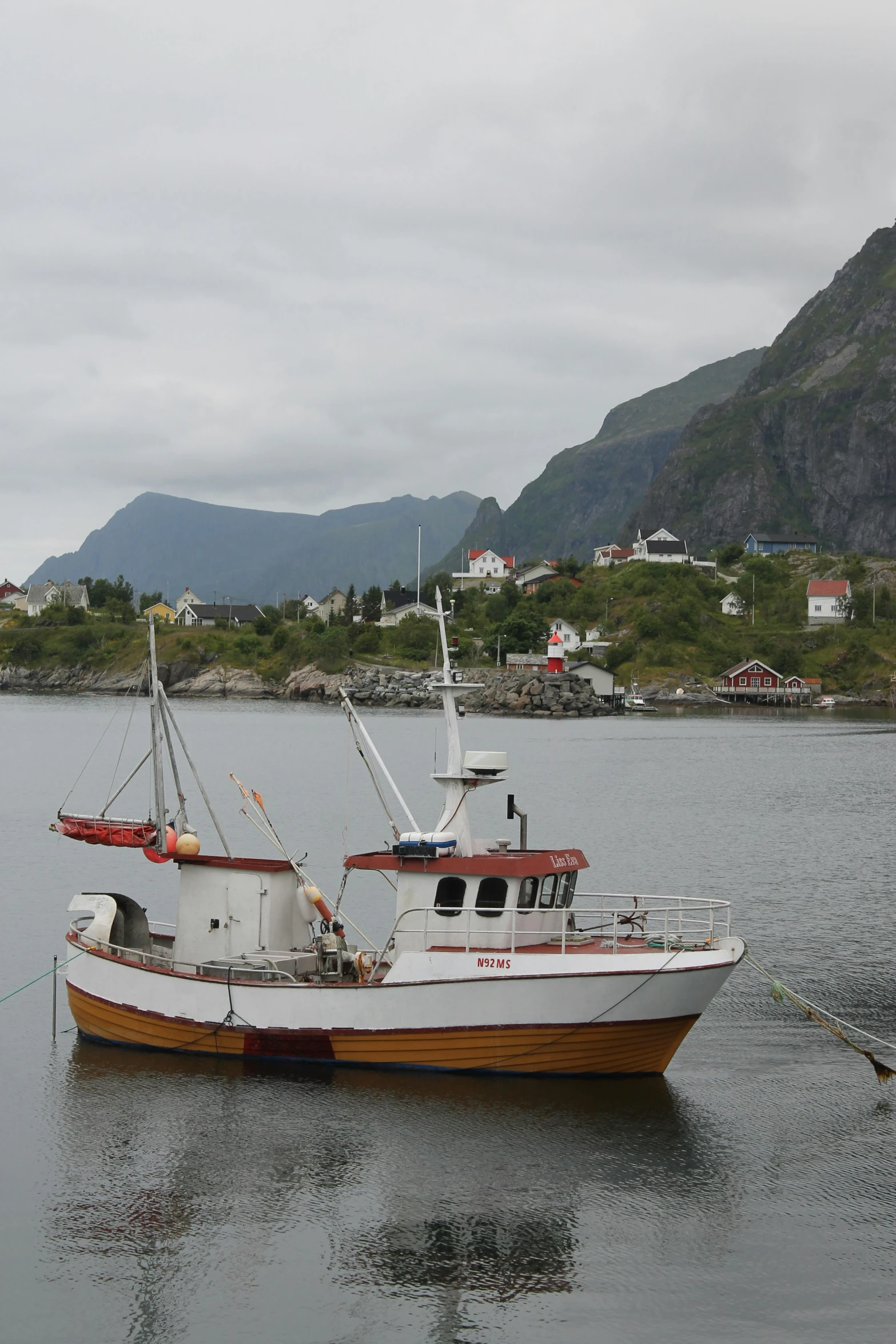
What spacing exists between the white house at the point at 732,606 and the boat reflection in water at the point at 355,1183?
512 ft

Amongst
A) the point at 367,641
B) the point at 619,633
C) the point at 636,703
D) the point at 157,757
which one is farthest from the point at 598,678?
the point at 157,757

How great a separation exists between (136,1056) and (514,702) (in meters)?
111

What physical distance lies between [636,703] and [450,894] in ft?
392

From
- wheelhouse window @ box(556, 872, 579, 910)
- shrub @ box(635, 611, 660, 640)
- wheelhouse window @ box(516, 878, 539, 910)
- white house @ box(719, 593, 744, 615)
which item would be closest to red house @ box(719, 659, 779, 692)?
shrub @ box(635, 611, 660, 640)

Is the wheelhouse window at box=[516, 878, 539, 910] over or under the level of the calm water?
over

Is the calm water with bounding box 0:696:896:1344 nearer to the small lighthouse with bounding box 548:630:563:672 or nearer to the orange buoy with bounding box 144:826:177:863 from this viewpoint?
the orange buoy with bounding box 144:826:177:863

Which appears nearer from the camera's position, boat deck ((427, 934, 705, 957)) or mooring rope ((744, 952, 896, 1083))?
boat deck ((427, 934, 705, 957))

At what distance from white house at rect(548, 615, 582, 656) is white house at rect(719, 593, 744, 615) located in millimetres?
25436

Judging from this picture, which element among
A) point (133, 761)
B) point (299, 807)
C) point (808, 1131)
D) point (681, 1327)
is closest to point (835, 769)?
point (299, 807)

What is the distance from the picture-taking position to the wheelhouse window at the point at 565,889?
21.4 m

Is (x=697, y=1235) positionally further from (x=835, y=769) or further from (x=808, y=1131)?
(x=835, y=769)

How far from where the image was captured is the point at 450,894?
20.9 meters

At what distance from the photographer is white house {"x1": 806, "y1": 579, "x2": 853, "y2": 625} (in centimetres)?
16825

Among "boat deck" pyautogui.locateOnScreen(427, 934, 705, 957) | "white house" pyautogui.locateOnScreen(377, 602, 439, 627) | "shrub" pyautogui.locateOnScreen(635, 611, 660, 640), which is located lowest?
"boat deck" pyautogui.locateOnScreen(427, 934, 705, 957)
